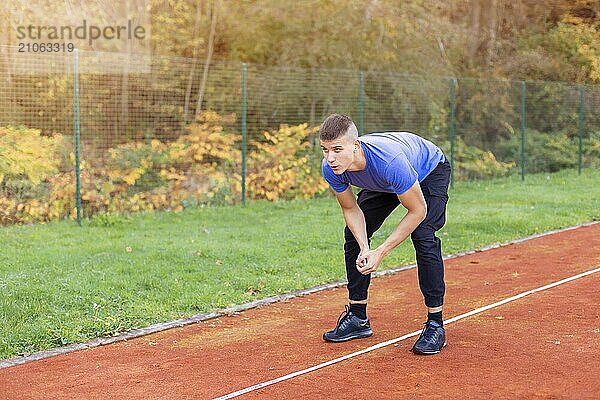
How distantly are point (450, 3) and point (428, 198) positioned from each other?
821 inches

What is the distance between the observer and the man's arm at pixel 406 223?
5.27m

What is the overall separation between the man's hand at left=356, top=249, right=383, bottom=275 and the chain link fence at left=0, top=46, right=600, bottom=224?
7.07m

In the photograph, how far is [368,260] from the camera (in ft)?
17.7

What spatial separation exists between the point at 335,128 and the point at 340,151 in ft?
0.45

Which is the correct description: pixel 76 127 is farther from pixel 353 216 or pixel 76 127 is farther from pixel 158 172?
pixel 353 216

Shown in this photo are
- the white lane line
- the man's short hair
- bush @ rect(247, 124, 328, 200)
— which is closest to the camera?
the white lane line

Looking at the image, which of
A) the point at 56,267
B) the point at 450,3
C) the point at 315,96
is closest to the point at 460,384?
the point at 56,267

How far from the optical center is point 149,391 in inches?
198

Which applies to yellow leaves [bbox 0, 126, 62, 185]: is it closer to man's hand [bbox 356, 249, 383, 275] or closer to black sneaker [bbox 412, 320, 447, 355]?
man's hand [bbox 356, 249, 383, 275]

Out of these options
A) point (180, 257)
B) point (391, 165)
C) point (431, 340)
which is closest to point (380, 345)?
point (431, 340)

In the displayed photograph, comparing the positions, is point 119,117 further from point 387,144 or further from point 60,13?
point 387,144

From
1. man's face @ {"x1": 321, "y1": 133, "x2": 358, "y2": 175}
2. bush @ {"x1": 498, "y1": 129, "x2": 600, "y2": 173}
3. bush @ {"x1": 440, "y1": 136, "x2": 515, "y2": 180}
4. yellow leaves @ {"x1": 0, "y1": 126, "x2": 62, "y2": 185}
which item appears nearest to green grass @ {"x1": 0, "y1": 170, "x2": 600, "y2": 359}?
yellow leaves @ {"x1": 0, "y1": 126, "x2": 62, "y2": 185}

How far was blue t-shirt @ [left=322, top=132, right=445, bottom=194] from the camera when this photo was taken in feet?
17.1

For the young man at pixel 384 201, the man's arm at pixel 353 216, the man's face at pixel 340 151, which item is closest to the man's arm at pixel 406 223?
the young man at pixel 384 201
